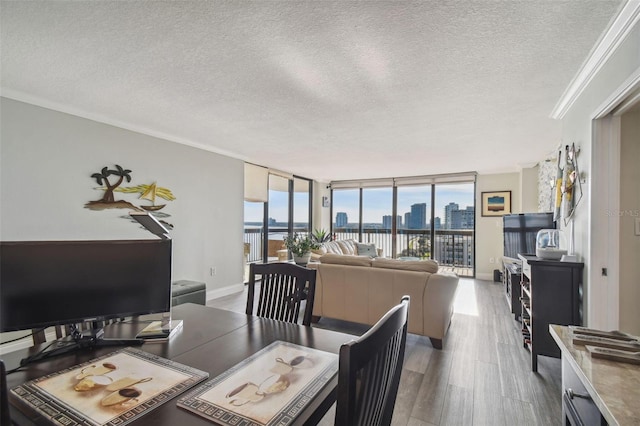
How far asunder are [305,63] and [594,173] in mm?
2168

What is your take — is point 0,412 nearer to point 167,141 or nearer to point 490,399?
point 490,399

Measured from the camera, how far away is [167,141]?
3.89m

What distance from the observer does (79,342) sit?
1204 mm

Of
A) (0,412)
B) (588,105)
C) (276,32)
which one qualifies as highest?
(276,32)

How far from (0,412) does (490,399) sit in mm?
2487

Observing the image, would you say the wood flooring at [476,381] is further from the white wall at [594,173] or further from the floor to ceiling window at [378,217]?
the floor to ceiling window at [378,217]

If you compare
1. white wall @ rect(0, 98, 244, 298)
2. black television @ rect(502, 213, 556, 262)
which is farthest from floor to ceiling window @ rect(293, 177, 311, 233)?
black television @ rect(502, 213, 556, 262)

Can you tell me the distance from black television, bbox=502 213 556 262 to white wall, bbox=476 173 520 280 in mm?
1501

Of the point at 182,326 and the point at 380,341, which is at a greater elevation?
the point at 380,341

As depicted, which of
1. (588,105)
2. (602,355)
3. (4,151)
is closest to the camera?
(602,355)

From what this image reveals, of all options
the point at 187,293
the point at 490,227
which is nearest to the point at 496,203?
the point at 490,227

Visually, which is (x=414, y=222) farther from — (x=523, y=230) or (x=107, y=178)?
(x=107, y=178)

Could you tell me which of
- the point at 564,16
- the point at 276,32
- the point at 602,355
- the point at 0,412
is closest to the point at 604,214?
the point at 564,16

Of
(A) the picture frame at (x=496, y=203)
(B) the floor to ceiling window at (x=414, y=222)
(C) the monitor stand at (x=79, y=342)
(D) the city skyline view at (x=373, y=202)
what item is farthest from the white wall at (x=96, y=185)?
(A) the picture frame at (x=496, y=203)
